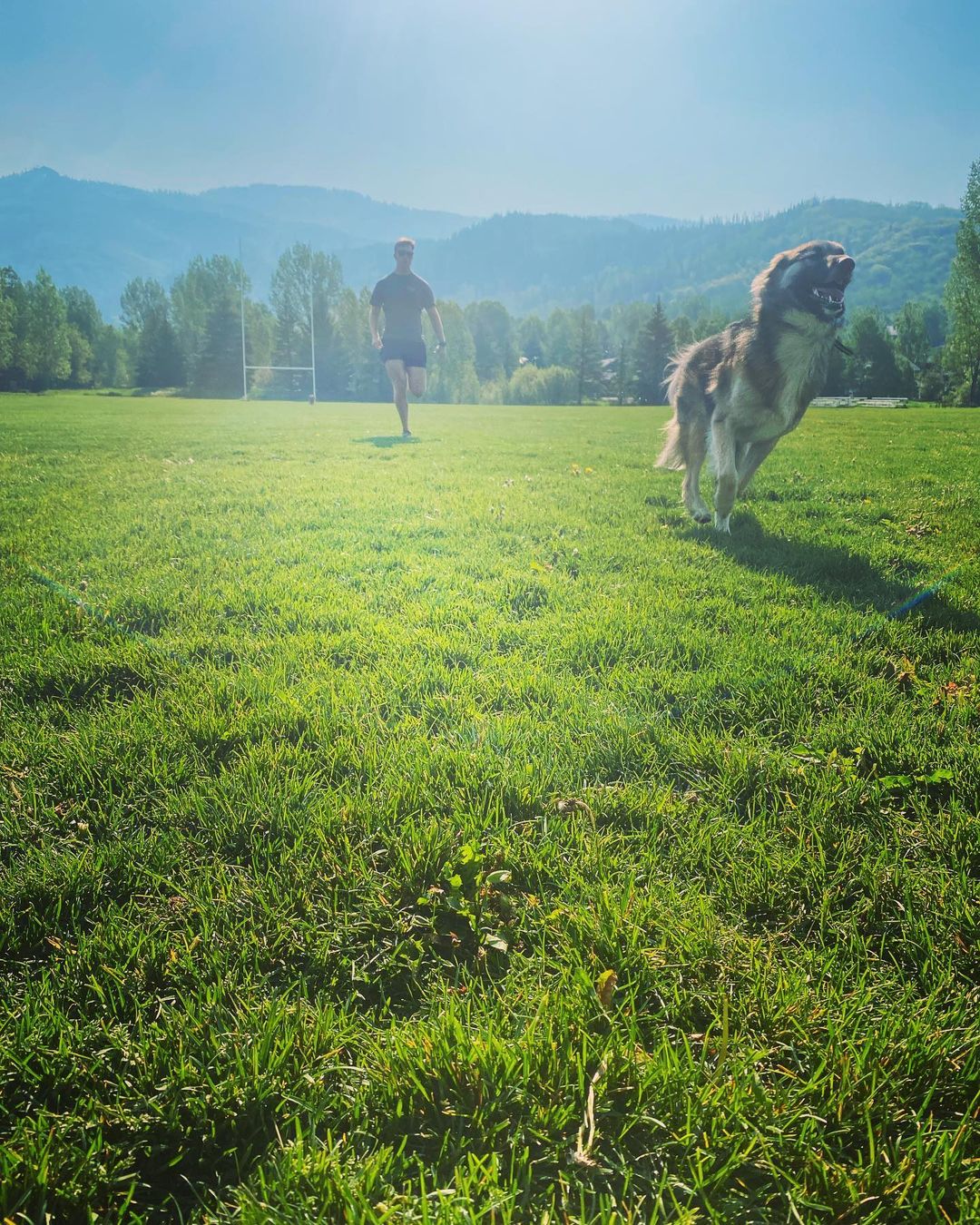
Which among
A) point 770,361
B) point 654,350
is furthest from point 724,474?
point 654,350

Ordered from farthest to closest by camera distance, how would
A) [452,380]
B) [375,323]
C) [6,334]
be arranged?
[452,380]
[6,334]
[375,323]

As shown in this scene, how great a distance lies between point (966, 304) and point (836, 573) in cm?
4207

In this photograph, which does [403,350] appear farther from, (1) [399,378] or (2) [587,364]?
(2) [587,364]

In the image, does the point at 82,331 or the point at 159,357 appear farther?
the point at 82,331

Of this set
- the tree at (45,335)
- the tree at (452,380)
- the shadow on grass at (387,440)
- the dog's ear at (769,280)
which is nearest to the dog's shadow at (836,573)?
the dog's ear at (769,280)

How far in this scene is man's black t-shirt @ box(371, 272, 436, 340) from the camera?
48.4ft

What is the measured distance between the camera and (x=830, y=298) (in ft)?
20.2

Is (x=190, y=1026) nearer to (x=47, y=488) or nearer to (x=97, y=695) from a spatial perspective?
(x=97, y=695)

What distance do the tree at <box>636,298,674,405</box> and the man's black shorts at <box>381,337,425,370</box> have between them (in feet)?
204

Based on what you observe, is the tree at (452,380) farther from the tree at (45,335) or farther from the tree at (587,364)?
the tree at (45,335)

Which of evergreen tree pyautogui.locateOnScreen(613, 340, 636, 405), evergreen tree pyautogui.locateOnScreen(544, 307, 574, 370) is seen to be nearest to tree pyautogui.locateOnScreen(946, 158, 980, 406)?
evergreen tree pyautogui.locateOnScreen(613, 340, 636, 405)

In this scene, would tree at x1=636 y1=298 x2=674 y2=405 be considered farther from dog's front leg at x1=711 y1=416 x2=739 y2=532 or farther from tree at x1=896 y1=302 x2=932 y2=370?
dog's front leg at x1=711 y1=416 x2=739 y2=532

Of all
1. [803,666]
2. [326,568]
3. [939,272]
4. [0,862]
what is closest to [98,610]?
[326,568]

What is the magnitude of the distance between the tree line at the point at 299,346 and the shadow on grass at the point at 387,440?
45.2 metres
